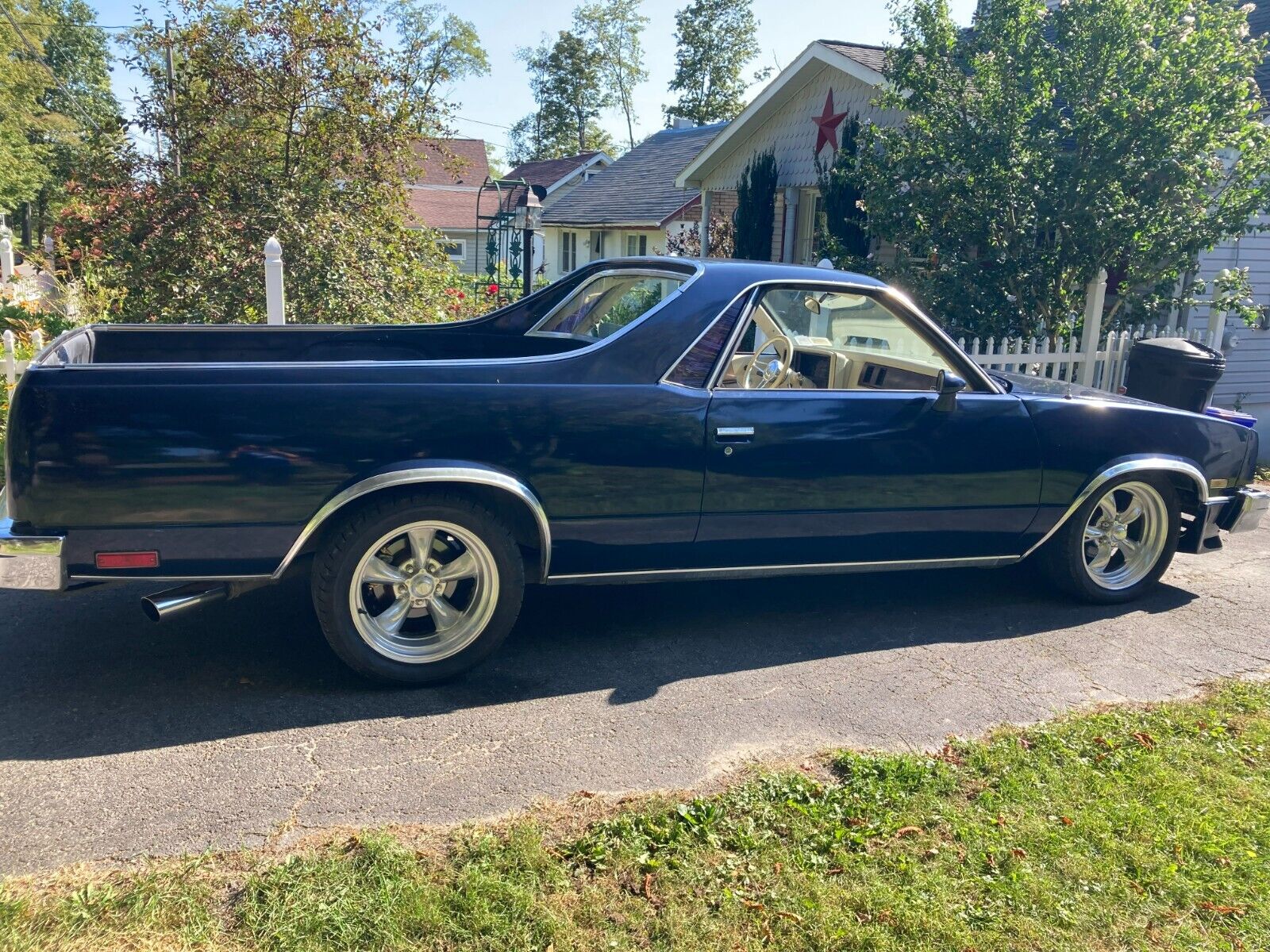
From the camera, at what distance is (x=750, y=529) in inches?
172

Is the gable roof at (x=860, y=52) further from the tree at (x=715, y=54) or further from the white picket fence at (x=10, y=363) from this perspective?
the tree at (x=715, y=54)

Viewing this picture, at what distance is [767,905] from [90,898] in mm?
1735

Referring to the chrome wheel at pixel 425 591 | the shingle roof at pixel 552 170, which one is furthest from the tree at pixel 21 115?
the chrome wheel at pixel 425 591

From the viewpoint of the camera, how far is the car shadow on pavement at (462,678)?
370cm

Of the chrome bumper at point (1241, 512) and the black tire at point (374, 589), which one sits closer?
the black tire at point (374, 589)

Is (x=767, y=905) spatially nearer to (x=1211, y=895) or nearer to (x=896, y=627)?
(x=1211, y=895)

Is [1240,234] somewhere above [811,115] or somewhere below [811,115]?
below

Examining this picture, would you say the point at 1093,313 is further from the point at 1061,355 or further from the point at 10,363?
the point at 10,363

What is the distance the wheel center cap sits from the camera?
3.96 metres

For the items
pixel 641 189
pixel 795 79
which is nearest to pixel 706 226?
pixel 795 79

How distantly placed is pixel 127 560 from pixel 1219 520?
5199 millimetres

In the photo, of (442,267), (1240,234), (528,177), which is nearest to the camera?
(1240,234)

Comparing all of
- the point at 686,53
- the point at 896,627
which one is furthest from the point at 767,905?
the point at 686,53

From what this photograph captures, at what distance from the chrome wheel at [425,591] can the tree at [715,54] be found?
172 ft
